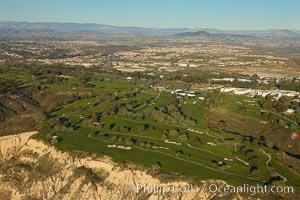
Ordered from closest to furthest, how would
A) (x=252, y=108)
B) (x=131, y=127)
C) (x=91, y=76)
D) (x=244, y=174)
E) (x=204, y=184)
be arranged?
1. (x=204, y=184)
2. (x=244, y=174)
3. (x=131, y=127)
4. (x=252, y=108)
5. (x=91, y=76)

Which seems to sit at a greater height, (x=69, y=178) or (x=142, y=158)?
(x=142, y=158)

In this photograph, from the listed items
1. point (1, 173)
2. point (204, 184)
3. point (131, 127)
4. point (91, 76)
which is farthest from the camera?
point (91, 76)

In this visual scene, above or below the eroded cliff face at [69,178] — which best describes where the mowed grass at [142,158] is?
above

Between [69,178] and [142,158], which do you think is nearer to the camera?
[69,178]

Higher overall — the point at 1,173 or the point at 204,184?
the point at 204,184

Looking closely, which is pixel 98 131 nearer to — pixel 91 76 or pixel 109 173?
pixel 109 173

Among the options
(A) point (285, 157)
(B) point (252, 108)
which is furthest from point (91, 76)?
(A) point (285, 157)

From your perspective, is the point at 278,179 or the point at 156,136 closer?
the point at 278,179
